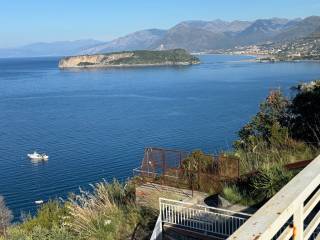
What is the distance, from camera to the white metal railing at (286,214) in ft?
4.81

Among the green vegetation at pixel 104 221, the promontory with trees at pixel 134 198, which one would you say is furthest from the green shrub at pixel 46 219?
the green vegetation at pixel 104 221

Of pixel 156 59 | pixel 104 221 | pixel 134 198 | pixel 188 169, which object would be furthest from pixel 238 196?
pixel 156 59

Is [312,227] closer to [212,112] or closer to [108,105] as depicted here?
[212,112]

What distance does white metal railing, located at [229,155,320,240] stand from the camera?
1.46 meters

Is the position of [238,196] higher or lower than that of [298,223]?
lower

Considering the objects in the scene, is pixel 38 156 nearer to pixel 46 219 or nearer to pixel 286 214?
pixel 46 219

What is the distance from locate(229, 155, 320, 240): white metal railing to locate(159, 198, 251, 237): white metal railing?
449 centimetres

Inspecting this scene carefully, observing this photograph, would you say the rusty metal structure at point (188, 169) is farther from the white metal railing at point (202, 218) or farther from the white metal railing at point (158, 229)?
the white metal railing at point (158, 229)

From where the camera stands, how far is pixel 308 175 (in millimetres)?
2002

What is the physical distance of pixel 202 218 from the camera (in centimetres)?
710

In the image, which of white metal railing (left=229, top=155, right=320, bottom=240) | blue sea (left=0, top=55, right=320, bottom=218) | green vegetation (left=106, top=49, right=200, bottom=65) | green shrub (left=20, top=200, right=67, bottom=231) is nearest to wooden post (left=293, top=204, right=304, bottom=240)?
white metal railing (left=229, top=155, right=320, bottom=240)

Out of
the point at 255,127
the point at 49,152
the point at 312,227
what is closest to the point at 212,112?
the point at 49,152

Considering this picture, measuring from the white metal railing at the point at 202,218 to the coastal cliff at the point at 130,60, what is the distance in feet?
571

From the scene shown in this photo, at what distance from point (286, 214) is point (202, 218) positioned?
5.59 m
